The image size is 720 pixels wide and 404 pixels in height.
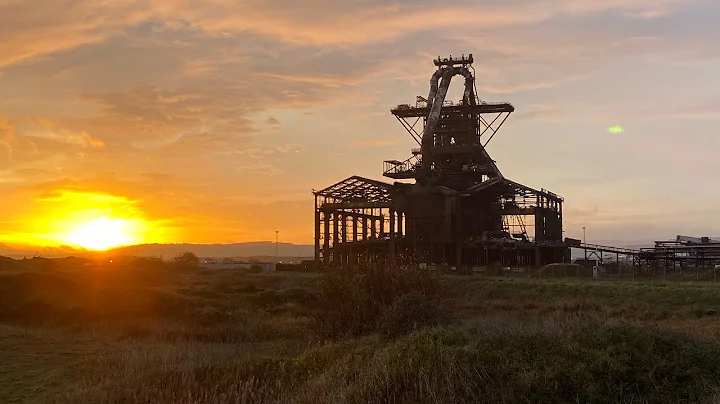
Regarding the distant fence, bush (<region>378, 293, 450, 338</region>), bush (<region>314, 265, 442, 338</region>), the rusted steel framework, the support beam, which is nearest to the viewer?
bush (<region>378, 293, 450, 338</region>)

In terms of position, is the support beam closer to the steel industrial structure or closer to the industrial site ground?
the steel industrial structure

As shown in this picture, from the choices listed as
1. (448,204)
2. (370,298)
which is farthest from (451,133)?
(370,298)

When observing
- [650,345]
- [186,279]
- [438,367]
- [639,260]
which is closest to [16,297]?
[186,279]

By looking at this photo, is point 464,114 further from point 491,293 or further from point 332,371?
point 332,371

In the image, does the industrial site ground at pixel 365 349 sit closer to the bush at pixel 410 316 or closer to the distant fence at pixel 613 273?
the bush at pixel 410 316

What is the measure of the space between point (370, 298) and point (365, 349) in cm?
546

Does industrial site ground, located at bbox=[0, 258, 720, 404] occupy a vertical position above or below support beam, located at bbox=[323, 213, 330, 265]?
below

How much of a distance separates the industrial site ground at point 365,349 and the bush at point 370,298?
56 millimetres

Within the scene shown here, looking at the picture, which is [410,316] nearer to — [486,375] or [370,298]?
[370,298]

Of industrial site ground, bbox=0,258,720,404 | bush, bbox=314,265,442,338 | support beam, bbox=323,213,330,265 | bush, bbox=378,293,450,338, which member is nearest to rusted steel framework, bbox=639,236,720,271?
industrial site ground, bbox=0,258,720,404

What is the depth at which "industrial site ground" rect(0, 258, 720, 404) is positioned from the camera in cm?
1627

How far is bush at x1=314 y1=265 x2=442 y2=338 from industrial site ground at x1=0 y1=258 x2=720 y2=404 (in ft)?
0.19

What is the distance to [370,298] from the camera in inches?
1035

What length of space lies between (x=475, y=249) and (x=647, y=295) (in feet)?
126
